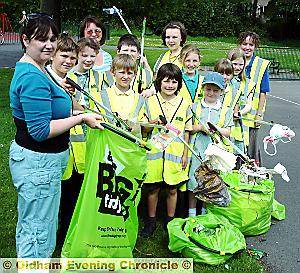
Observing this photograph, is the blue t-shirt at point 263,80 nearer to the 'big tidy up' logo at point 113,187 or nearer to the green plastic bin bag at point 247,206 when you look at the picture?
the green plastic bin bag at point 247,206

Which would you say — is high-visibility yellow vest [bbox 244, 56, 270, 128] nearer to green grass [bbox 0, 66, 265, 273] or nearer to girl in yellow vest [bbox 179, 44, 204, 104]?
girl in yellow vest [bbox 179, 44, 204, 104]

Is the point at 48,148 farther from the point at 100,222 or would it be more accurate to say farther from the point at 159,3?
the point at 159,3

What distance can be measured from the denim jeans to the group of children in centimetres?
75

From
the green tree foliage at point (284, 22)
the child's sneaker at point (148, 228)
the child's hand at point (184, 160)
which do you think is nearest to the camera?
the child's hand at point (184, 160)

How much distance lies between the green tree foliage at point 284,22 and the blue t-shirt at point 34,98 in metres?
37.1

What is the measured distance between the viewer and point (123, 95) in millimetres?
4512

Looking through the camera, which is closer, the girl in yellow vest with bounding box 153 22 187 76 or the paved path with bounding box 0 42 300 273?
the paved path with bounding box 0 42 300 273

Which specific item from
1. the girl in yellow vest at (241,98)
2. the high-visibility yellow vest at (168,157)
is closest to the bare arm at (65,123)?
the high-visibility yellow vest at (168,157)

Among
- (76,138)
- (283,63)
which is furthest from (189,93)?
(283,63)

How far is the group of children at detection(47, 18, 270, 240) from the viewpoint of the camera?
176 inches

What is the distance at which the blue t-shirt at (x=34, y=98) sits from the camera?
3.14m

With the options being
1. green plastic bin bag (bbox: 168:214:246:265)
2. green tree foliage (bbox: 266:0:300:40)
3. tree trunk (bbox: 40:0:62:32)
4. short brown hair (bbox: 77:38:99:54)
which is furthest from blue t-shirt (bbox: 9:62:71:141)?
green tree foliage (bbox: 266:0:300:40)

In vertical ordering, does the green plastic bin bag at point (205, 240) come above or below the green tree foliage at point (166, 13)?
below

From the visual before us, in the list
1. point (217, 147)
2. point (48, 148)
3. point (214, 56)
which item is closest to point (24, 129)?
point (48, 148)
